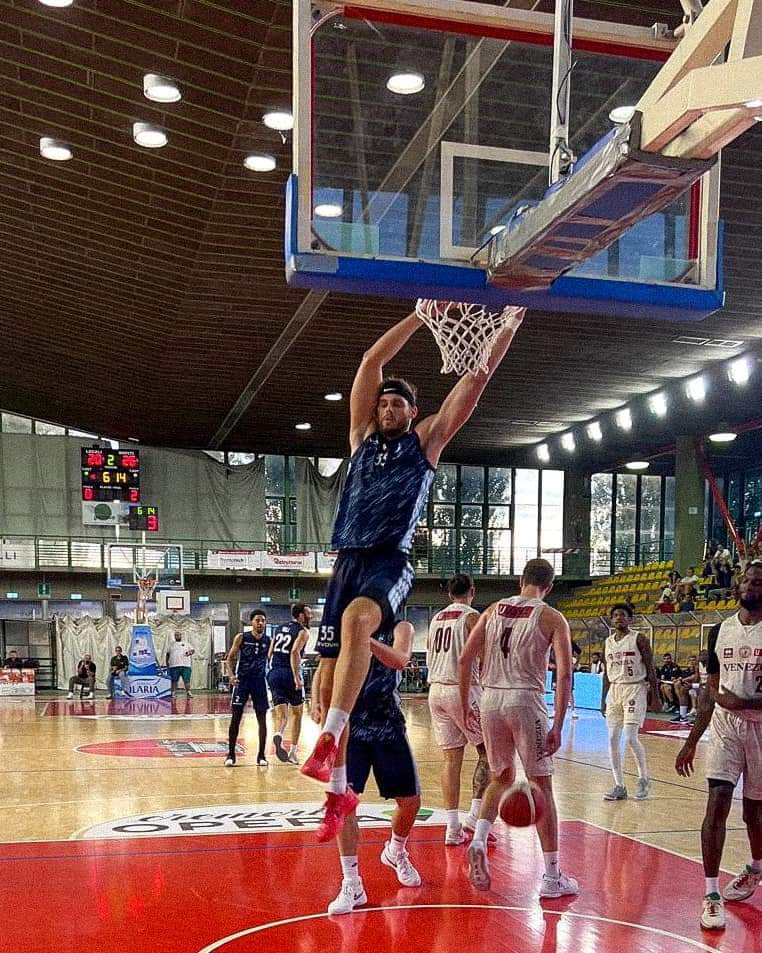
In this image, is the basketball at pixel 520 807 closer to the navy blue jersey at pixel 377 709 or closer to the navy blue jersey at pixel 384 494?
the navy blue jersey at pixel 377 709

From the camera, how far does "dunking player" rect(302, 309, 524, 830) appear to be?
4.98 meters

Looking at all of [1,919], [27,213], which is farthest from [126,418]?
[1,919]

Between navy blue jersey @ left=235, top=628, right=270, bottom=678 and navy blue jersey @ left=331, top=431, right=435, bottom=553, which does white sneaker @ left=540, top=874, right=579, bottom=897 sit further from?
navy blue jersey @ left=235, top=628, right=270, bottom=678

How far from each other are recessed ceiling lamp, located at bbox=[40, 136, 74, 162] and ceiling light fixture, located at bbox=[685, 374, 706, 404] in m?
14.2

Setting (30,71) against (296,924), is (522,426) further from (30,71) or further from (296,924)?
(296,924)

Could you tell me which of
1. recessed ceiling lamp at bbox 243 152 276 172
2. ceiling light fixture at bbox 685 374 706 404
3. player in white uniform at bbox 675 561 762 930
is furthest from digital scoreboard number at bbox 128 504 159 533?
player in white uniform at bbox 675 561 762 930

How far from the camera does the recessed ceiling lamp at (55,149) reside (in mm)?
11758

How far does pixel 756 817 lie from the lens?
20.1 ft

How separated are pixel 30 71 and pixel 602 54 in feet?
24.1

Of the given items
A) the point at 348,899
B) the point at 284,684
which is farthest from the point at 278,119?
the point at 348,899

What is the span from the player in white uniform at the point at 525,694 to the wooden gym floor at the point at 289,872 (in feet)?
1.46

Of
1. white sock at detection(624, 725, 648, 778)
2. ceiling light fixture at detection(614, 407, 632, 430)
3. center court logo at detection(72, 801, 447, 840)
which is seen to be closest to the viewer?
center court logo at detection(72, 801, 447, 840)

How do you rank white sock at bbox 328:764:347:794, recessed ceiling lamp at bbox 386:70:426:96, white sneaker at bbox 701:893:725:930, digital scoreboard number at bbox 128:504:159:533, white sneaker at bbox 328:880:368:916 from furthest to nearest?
digital scoreboard number at bbox 128:504:159:533
white sneaker at bbox 328:880:368:916
white sneaker at bbox 701:893:725:930
recessed ceiling lamp at bbox 386:70:426:96
white sock at bbox 328:764:347:794

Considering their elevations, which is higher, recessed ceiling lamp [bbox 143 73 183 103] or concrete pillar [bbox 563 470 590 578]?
recessed ceiling lamp [bbox 143 73 183 103]
